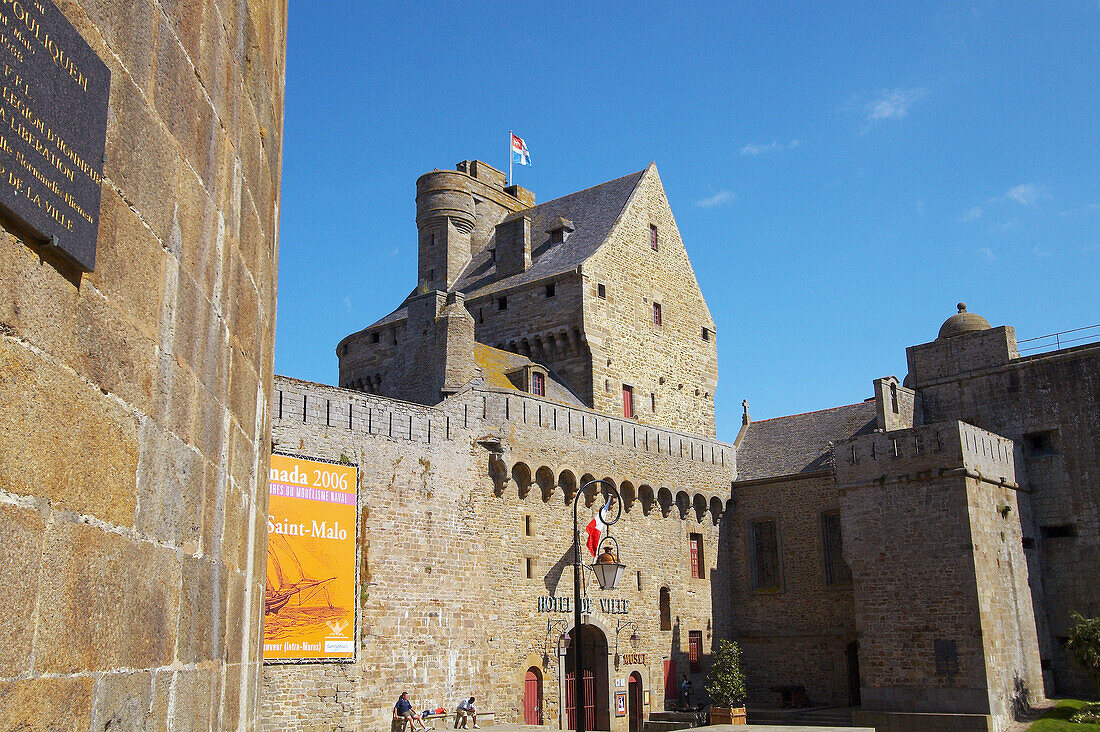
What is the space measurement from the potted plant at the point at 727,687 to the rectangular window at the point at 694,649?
0.84 m

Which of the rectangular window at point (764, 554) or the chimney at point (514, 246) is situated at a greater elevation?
the chimney at point (514, 246)

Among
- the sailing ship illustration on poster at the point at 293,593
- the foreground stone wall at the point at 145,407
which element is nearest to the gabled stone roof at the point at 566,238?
the sailing ship illustration on poster at the point at 293,593

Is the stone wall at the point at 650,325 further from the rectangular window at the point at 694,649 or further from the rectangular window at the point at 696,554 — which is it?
the rectangular window at the point at 694,649

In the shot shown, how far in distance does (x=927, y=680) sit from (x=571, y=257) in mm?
16661

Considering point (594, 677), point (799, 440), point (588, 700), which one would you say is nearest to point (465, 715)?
point (588, 700)

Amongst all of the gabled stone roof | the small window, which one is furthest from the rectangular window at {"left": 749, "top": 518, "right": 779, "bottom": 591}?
the gabled stone roof

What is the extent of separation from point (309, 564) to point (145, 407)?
54.7 ft

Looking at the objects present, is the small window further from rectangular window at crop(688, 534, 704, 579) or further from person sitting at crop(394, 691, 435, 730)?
person sitting at crop(394, 691, 435, 730)

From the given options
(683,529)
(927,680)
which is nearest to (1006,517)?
(927,680)

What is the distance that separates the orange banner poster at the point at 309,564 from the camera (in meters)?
18.7

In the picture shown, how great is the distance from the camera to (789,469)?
3094 cm

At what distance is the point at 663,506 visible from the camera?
2850 cm

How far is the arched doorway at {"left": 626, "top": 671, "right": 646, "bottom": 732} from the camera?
2622cm

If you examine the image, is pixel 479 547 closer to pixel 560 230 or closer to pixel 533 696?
pixel 533 696
